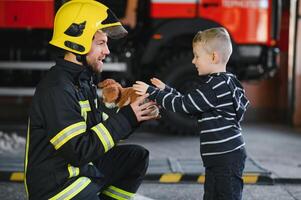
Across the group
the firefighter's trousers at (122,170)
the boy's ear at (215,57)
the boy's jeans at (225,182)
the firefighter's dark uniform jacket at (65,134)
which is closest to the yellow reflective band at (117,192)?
the firefighter's trousers at (122,170)

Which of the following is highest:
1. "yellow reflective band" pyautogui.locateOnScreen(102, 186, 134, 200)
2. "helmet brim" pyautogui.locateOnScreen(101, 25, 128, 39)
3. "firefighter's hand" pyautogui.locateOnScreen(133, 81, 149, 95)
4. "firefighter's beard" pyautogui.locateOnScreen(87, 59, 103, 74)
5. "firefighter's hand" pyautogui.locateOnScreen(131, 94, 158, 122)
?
"helmet brim" pyautogui.locateOnScreen(101, 25, 128, 39)

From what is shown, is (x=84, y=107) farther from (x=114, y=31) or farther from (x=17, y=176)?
(x=17, y=176)

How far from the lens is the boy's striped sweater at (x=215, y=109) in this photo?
11.3ft

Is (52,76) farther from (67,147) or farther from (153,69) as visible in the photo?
(153,69)

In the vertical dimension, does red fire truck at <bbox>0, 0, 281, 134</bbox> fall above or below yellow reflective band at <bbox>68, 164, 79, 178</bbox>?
above

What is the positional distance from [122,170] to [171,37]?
4420 millimetres

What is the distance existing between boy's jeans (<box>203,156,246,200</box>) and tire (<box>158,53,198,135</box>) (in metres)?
4.14

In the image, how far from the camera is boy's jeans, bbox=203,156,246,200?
349 centimetres

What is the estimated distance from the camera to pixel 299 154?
6.77m

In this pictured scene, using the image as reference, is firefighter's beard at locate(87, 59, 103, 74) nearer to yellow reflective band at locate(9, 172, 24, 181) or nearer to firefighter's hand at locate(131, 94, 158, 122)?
firefighter's hand at locate(131, 94, 158, 122)

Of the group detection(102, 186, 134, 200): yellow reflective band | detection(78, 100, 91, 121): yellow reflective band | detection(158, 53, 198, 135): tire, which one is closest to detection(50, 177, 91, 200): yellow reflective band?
detection(78, 100, 91, 121): yellow reflective band

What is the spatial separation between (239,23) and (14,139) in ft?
11.6

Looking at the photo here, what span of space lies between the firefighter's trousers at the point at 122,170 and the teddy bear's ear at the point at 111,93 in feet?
1.15

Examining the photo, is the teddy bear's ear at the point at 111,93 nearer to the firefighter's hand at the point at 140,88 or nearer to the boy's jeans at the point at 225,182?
the firefighter's hand at the point at 140,88
